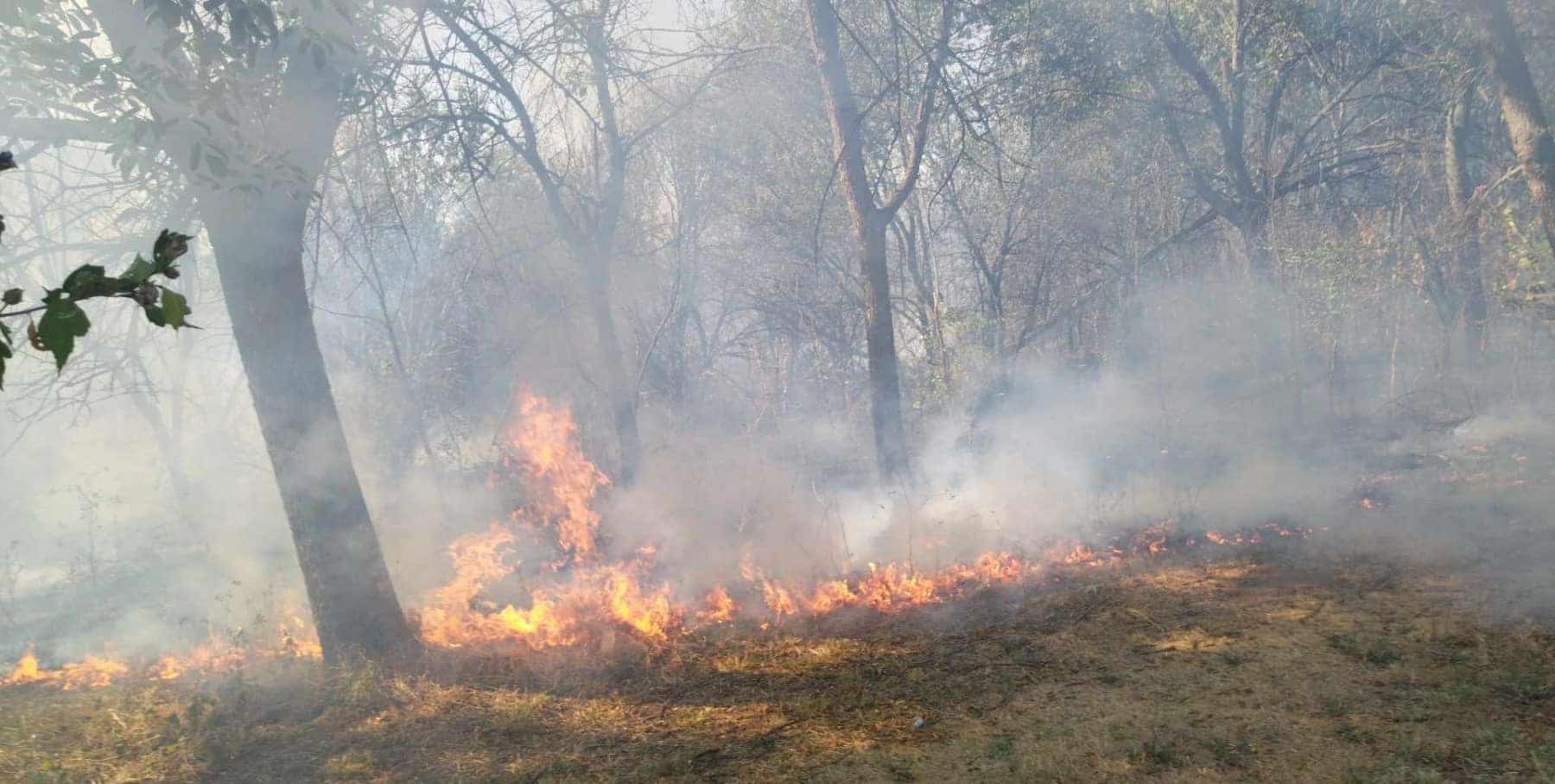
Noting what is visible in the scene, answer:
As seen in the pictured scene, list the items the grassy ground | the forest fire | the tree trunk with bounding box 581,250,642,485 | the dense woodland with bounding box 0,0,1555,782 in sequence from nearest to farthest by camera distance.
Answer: the grassy ground < the dense woodland with bounding box 0,0,1555,782 < the forest fire < the tree trunk with bounding box 581,250,642,485

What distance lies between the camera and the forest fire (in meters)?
7.42

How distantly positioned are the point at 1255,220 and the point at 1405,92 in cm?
633

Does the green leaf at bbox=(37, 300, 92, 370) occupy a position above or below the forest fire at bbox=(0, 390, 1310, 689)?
above

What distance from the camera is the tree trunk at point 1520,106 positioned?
10.0 metres

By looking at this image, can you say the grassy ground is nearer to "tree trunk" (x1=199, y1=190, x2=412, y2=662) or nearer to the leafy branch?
"tree trunk" (x1=199, y1=190, x2=412, y2=662)

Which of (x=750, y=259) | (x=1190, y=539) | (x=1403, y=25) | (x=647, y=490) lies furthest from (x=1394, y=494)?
(x=750, y=259)

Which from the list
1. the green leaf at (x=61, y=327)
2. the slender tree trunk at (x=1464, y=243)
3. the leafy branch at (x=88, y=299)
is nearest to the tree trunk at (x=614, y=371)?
the leafy branch at (x=88, y=299)

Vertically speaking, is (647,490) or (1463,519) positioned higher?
(647,490)

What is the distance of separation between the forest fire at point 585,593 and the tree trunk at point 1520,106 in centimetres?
538

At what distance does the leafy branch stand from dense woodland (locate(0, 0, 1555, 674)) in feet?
13.7

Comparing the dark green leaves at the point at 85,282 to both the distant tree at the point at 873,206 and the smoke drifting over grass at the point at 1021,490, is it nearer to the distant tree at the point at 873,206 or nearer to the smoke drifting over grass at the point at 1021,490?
the smoke drifting over grass at the point at 1021,490

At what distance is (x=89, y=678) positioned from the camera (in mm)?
7367

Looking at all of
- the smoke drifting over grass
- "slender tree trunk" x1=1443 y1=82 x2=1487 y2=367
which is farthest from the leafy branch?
"slender tree trunk" x1=1443 y1=82 x2=1487 y2=367

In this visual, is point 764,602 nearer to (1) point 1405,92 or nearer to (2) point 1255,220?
(2) point 1255,220
